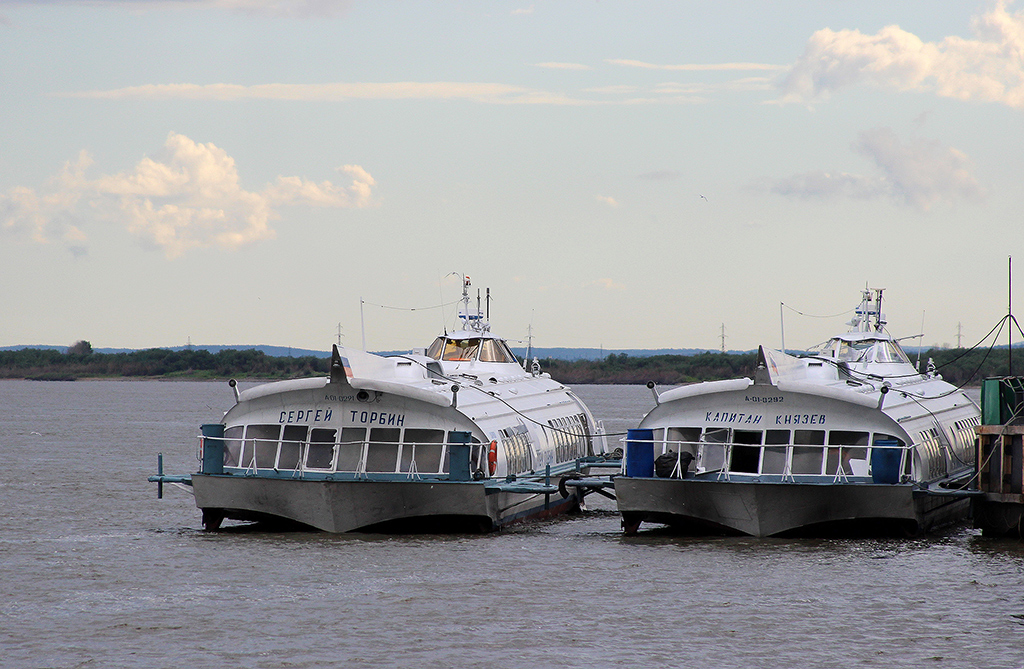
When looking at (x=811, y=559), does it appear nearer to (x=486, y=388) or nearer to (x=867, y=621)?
(x=867, y=621)

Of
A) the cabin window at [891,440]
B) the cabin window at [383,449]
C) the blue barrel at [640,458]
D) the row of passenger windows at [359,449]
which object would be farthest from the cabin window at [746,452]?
the cabin window at [383,449]

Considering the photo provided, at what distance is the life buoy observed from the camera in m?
33.9

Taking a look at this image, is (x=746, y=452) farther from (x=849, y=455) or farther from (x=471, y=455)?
(x=471, y=455)

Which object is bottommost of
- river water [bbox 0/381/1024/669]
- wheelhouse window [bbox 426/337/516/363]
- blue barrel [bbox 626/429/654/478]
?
river water [bbox 0/381/1024/669]

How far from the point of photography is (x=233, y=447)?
34500 mm

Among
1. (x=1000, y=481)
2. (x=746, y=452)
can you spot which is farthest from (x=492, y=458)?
(x=1000, y=481)

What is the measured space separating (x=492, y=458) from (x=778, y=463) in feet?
23.1

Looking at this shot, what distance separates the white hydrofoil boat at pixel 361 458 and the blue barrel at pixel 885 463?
25.4ft

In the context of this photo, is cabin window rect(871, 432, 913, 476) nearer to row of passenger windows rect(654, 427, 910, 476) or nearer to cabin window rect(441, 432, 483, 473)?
row of passenger windows rect(654, 427, 910, 476)

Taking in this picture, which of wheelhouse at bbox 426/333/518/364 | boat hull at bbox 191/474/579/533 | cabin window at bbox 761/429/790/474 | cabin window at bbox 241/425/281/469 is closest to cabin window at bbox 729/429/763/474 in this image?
cabin window at bbox 761/429/790/474

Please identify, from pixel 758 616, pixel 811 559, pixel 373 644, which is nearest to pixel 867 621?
pixel 758 616

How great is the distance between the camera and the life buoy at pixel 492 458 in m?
33.9

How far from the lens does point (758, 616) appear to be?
24.6 m

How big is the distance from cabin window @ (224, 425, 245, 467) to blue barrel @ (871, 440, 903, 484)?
15.5 m
